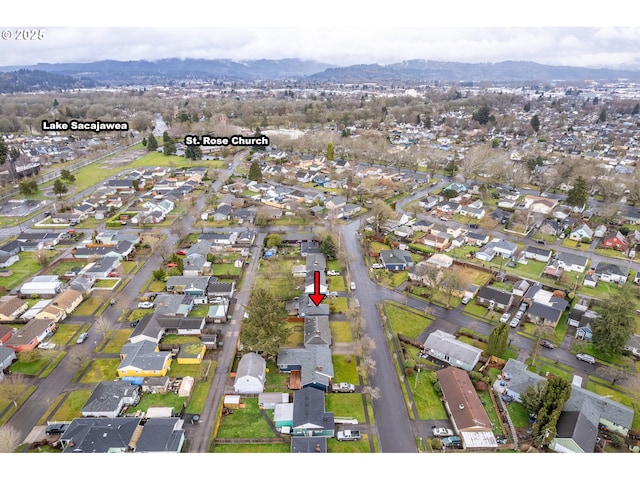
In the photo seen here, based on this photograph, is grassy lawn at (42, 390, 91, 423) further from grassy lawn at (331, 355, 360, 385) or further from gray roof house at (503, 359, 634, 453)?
gray roof house at (503, 359, 634, 453)

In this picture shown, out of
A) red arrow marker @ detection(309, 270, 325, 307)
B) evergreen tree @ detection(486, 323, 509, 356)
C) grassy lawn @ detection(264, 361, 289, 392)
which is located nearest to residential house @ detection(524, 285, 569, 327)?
evergreen tree @ detection(486, 323, 509, 356)

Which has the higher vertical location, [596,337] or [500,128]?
[500,128]

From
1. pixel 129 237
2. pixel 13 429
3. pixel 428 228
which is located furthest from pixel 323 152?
pixel 13 429

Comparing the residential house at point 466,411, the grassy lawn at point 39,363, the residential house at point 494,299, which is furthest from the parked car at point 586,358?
the grassy lawn at point 39,363

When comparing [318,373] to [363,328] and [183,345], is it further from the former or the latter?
[183,345]

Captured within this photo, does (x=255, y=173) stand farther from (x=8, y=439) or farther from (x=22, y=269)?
(x=8, y=439)
